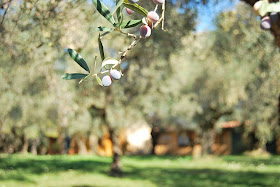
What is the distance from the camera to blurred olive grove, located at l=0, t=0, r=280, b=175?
19.5 feet

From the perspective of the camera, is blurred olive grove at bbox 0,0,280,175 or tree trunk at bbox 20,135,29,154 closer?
blurred olive grove at bbox 0,0,280,175

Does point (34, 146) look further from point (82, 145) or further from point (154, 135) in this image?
point (154, 135)

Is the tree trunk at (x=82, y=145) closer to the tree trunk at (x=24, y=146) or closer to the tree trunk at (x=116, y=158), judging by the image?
the tree trunk at (x=24, y=146)

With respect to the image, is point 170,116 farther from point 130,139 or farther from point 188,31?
point 188,31

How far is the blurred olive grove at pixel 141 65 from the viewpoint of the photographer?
5941 mm

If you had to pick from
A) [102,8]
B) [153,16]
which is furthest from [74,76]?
[153,16]

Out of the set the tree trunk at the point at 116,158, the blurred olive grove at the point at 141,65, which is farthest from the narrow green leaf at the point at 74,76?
the tree trunk at the point at 116,158

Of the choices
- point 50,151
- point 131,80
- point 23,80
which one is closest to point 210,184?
point 131,80

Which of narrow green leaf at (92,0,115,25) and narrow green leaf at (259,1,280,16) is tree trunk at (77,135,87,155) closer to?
narrow green leaf at (92,0,115,25)

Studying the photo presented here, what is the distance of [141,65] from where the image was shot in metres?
12.7

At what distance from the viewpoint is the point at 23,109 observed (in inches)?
676

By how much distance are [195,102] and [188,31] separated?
13.3m

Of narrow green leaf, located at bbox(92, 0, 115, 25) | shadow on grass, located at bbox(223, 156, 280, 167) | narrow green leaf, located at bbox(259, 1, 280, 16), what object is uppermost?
narrow green leaf, located at bbox(92, 0, 115, 25)

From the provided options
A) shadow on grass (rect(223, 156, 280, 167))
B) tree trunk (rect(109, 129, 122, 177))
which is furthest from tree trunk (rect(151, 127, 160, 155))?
tree trunk (rect(109, 129, 122, 177))
